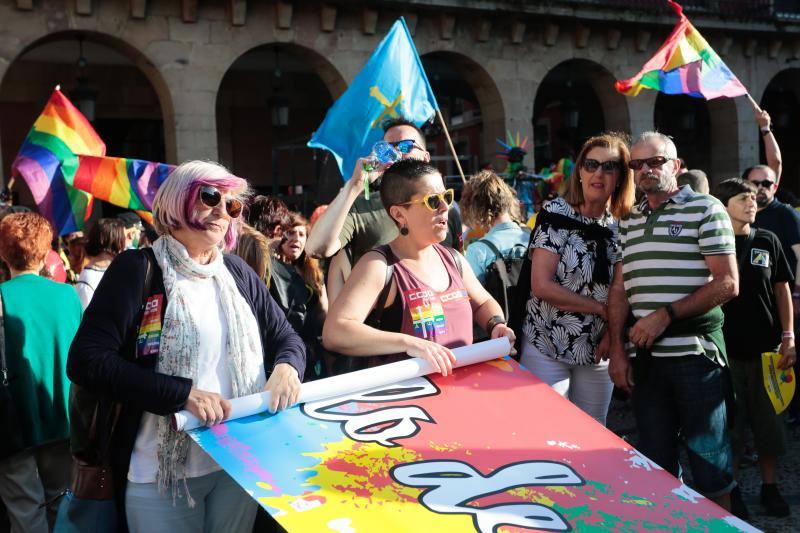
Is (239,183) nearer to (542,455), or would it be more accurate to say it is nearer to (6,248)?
(542,455)

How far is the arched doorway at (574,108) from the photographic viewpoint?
16266 mm

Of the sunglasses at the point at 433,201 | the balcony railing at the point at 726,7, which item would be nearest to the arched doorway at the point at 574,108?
the balcony railing at the point at 726,7

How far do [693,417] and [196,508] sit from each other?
2.08 m

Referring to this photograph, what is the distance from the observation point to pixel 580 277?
339 cm

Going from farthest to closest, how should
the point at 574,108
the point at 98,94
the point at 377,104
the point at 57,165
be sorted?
the point at 574,108, the point at 98,94, the point at 57,165, the point at 377,104

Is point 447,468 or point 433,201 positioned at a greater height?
point 433,201

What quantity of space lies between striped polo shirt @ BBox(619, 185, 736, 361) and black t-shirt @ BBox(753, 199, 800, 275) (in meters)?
2.65

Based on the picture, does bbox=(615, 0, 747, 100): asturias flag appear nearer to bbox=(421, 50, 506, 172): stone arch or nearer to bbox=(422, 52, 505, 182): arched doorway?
bbox=(422, 52, 505, 182): arched doorway

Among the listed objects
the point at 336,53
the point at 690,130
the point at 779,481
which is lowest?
the point at 779,481

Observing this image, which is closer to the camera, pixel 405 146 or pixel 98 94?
pixel 405 146

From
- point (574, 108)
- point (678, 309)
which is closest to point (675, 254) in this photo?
point (678, 309)

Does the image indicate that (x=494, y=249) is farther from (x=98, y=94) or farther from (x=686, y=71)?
(x=98, y=94)

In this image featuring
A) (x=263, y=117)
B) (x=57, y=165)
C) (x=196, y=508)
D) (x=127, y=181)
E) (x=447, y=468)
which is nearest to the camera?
(x=447, y=468)

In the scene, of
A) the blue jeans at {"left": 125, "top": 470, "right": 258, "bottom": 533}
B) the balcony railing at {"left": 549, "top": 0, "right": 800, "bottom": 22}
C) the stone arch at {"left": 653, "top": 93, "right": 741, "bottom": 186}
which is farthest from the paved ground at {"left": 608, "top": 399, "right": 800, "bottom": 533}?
the stone arch at {"left": 653, "top": 93, "right": 741, "bottom": 186}
